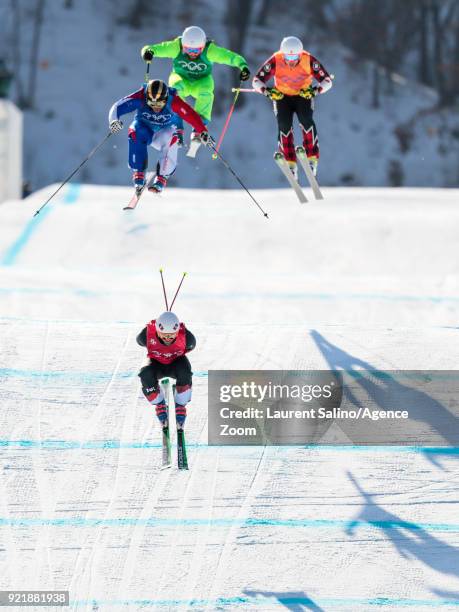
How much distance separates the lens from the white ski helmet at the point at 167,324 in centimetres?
848

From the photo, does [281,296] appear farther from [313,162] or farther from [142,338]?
[142,338]

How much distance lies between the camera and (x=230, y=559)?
29.0ft

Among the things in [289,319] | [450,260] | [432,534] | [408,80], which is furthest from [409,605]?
[408,80]

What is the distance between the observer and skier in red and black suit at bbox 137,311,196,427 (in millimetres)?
8664

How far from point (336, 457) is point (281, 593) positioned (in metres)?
1.47

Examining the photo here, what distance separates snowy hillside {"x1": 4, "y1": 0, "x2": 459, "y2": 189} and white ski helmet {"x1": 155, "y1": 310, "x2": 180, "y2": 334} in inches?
752

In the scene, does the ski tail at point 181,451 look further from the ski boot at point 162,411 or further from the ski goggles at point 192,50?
the ski goggles at point 192,50

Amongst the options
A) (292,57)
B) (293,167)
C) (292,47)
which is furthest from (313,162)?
(292,47)

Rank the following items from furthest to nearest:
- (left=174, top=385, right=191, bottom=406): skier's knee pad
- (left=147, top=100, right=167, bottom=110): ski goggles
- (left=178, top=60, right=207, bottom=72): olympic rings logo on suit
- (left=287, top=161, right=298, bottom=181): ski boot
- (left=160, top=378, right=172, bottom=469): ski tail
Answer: (left=287, top=161, right=298, bottom=181): ski boot, (left=178, top=60, right=207, bottom=72): olympic rings logo on suit, (left=147, top=100, right=167, bottom=110): ski goggles, (left=160, top=378, right=172, bottom=469): ski tail, (left=174, top=385, right=191, bottom=406): skier's knee pad

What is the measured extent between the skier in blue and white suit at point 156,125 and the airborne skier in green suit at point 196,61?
0.29m

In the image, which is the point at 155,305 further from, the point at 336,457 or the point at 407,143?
the point at 407,143

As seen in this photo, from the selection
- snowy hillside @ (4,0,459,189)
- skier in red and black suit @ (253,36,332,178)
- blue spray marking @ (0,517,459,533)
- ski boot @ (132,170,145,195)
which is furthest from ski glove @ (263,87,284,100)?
snowy hillside @ (4,0,459,189)

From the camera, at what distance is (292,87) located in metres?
10.8

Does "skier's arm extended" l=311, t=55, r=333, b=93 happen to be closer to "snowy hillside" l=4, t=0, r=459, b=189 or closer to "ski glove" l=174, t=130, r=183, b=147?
"ski glove" l=174, t=130, r=183, b=147
